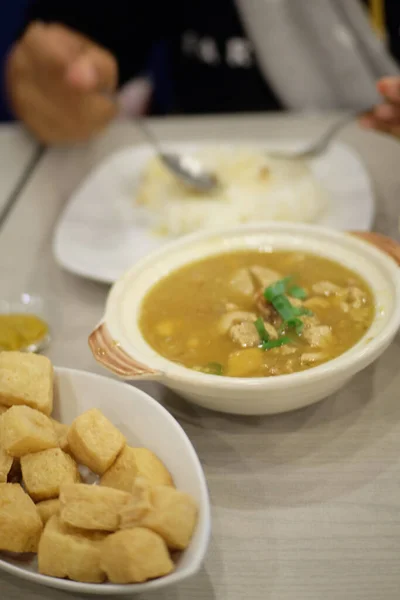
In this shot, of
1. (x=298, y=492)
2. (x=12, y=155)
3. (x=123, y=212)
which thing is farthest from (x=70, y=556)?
Result: (x=12, y=155)

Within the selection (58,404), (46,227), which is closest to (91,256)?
(46,227)

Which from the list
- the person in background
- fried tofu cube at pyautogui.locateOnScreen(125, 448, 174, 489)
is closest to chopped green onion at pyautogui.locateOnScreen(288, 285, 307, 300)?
fried tofu cube at pyautogui.locateOnScreen(125, 448, 174, 489)

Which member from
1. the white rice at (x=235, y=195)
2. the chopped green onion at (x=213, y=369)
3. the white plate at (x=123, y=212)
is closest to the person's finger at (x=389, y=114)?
the white plate at (x=123, y=212)

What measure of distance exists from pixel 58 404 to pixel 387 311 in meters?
0.71

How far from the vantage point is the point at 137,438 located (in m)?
1.13

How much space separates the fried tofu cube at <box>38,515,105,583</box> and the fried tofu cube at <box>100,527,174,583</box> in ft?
0.09

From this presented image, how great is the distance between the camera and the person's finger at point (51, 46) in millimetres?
2852

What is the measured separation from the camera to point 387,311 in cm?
124

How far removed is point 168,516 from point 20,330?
2.73ft

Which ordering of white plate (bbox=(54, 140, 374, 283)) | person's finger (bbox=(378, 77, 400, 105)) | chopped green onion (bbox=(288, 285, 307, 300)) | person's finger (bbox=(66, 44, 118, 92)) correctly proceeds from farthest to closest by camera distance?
person's finger (bbox=(66, 44, 118, 92)) < person's finger (bbox=(378, 77, 400, 105)) < white plate (bbox=(54, 140, 374, 283)) < chopped green onion (bbox=(288, 285, 307, 300))

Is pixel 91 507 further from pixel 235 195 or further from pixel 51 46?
pixel 51 46

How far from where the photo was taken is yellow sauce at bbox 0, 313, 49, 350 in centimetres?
152

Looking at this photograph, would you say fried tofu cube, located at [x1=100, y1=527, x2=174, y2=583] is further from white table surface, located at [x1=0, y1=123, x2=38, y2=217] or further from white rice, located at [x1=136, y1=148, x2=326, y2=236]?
white table surface, located at [x1=0, y1=123, x2=38, y2=217]

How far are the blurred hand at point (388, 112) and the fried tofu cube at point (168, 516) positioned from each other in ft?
5.29
